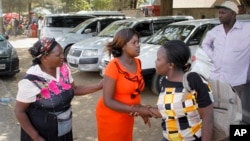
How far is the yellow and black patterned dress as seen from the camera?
210 cm

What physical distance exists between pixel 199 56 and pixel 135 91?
1.91 meters

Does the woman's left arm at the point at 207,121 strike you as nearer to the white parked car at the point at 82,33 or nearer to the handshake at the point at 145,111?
the handshake at the point at 145,111

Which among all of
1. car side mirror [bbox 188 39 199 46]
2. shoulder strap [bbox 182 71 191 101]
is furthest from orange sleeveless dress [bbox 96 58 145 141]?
car side mirror [bbox 188 39 199 46]

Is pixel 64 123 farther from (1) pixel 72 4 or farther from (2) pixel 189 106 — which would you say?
(1) pixel 72 4

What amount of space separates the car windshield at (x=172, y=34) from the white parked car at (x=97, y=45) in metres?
1.47

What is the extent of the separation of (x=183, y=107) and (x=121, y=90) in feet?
2.47

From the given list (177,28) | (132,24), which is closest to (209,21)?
(177,28)

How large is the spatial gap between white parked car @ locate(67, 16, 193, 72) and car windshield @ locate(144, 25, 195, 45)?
57.7 inches

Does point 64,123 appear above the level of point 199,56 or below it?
below

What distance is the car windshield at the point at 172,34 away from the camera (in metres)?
7.92

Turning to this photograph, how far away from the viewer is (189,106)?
7.09 ft

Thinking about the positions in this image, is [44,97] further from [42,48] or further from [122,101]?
[122,101]

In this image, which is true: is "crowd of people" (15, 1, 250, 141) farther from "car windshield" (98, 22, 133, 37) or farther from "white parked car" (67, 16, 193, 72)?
"car windshield" (98, 22, 133, 37)

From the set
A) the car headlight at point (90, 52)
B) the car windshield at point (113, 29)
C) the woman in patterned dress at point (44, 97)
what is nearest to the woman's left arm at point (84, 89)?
the woman in patterned dress at point (44, 97)
